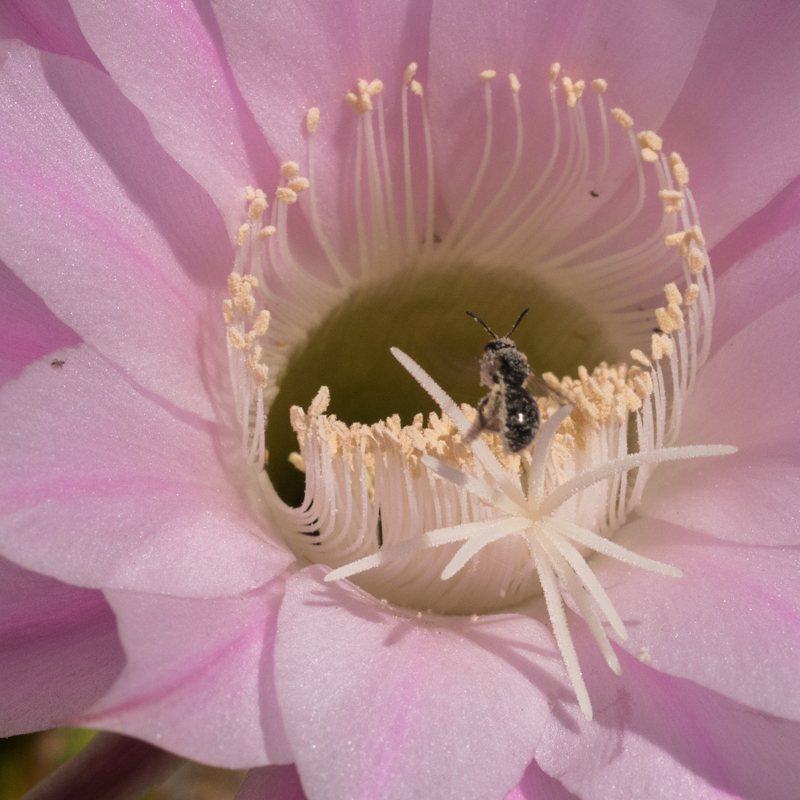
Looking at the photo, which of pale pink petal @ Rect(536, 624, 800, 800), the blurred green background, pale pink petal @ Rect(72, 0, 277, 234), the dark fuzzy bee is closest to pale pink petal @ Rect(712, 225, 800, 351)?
the dark fuzzy bee

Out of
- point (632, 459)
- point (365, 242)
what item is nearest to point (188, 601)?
point (632, 459)

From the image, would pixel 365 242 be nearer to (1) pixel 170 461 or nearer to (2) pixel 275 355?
(2) pixel 275 355

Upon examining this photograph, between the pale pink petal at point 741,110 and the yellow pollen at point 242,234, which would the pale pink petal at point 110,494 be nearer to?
the yellow pollen at point 242,234

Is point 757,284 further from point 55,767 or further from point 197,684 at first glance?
point 55,767

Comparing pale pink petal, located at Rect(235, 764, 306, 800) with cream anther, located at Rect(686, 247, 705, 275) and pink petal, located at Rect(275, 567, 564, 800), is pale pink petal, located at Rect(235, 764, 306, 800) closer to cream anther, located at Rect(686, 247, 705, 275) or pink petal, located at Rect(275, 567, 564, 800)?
pink petal, located at Rect(275, 567, 564, 800)

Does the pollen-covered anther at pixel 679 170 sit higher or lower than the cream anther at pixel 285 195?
higher

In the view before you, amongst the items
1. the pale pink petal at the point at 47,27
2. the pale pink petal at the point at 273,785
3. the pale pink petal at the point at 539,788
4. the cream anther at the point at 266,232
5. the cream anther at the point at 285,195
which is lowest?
the pale pink petal at the point at 273,785

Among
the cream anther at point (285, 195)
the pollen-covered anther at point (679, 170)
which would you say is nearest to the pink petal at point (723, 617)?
the pollen-covered anther at point (679, 170)
